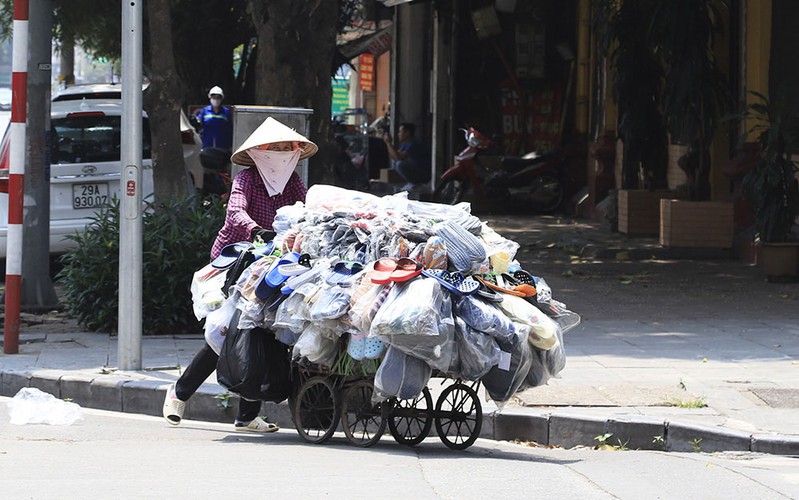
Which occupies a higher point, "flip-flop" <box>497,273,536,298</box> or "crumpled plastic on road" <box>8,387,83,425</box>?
"flip-flop" <box>497,273,536,298</box>

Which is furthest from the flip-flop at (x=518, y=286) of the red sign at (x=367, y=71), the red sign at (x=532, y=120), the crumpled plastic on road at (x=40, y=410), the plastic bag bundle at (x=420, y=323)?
the red sign at (x=367, y=71)

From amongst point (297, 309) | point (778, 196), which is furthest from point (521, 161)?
point (297, 309)

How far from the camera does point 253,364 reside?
7.32m

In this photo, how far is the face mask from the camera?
8133 millimetres

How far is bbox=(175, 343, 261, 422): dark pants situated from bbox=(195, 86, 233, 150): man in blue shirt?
38.4ft

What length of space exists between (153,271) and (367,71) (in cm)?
4104

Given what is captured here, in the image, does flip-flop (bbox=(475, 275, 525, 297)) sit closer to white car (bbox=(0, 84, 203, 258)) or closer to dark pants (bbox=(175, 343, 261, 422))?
dark pants (bbox=(175, 343, 261, 422))

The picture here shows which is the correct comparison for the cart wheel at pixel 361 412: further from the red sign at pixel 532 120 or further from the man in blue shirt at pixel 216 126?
the red sign at pixel 532 120

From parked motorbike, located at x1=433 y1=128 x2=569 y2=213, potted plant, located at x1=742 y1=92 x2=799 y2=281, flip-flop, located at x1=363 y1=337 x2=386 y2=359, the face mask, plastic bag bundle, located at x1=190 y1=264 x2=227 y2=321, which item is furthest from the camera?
parked motorbike, located at x1=433 y1=128 x2=569 y2=213

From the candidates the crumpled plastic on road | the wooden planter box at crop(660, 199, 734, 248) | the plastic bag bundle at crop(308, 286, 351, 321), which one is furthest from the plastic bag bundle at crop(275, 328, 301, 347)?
the wooden planter box at crop(660, 199, 734, 248)

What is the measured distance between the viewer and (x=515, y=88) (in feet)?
82.1

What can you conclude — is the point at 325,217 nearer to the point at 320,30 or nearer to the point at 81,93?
the point at 320,30

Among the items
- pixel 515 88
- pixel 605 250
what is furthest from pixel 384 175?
pixel 605 250

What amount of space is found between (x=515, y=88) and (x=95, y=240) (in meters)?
15.1
